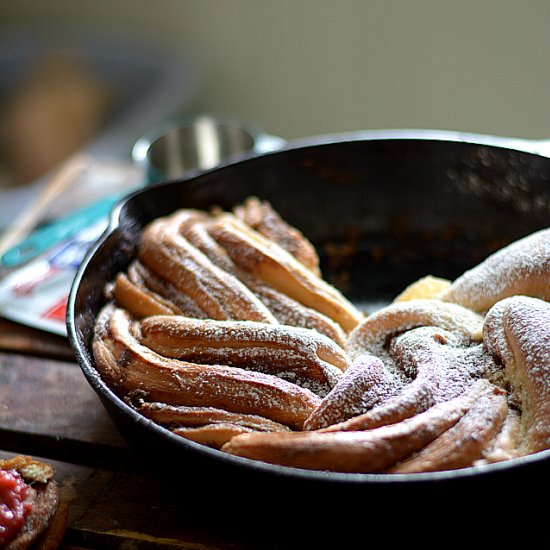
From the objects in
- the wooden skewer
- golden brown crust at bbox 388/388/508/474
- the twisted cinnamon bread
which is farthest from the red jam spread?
the wooden skewer

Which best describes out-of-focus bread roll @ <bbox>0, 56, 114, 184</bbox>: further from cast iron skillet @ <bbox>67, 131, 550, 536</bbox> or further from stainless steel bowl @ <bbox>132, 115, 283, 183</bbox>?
cast iron skillet @ <bbox>67, 131, 550, 536</bbox>

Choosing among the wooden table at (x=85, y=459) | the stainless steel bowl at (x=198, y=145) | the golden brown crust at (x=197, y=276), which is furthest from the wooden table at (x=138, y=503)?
the stainless steel bowl at (x=198, y=145)

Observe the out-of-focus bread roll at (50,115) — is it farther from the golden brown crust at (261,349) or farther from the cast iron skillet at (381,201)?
the golden brown crust at (261,349)

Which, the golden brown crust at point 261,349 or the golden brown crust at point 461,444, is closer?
the golden brown crust at point 461,444

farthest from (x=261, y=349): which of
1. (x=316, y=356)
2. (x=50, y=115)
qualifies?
(x=50, y=115)

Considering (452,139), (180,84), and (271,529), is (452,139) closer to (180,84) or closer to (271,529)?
(271,529)
